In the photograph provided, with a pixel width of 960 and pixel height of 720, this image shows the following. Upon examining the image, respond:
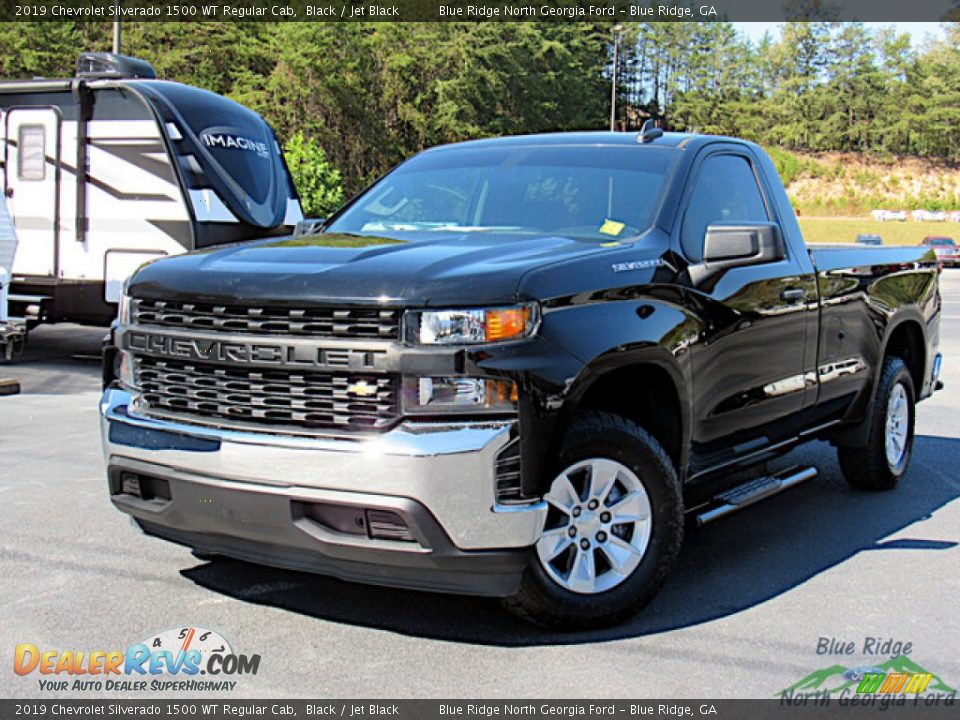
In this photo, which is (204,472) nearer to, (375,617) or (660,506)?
(375,617)

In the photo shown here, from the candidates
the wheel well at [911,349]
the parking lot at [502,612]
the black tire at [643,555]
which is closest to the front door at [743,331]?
the black tire at [643,555]

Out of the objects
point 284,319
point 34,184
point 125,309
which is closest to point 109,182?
point 34,184

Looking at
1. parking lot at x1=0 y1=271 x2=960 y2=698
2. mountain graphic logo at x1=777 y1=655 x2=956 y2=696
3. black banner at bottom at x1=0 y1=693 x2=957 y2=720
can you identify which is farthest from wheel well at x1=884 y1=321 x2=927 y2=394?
black banner at bottom at x1=0 y1=693 x2=957 y2=720

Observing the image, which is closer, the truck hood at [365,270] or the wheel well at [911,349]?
the truck hood at [365,270]

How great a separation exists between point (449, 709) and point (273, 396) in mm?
1231

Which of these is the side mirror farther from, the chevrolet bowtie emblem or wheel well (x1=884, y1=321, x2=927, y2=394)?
wheel well (x1=884, y1=321, x2=927, y2=394)

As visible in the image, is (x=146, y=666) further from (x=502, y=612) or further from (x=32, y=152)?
(x=32, y=152)

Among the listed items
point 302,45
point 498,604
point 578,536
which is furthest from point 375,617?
point 302,45

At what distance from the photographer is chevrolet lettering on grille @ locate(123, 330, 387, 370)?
3904mm

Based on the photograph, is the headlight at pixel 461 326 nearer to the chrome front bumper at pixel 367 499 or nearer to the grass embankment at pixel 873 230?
the chrome front bumper at pixel 367 499

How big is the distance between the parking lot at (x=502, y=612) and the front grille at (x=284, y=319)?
1.13 m

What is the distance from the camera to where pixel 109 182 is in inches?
476

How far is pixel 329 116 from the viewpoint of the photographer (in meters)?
49.4

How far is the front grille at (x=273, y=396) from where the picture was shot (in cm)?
390
